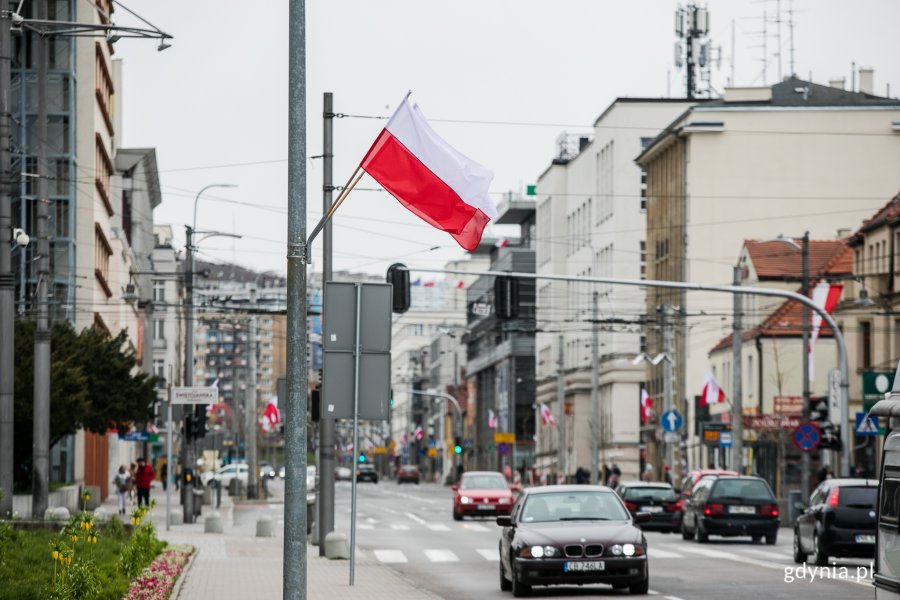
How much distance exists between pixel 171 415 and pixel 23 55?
997 inches

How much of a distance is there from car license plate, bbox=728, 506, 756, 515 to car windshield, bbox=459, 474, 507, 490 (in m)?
17.4

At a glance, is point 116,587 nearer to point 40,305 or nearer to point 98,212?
point 40,305

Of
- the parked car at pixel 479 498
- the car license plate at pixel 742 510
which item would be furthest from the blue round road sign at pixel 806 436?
the parked car at pixel 479 498

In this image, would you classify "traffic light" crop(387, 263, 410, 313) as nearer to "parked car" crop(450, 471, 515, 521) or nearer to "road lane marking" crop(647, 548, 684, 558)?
"road lane marking" crop(647, 548, 684, 558)

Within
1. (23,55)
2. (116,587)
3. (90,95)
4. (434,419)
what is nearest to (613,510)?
(116,587)

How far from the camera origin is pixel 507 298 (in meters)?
40.5

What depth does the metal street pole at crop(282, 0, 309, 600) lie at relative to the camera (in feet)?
46.1

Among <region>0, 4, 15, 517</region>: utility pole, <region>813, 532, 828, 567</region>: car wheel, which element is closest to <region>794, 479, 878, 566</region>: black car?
<region>813, 532, 828, 567</region>: car wheel

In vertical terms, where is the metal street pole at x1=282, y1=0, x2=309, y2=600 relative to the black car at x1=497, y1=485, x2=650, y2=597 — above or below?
above

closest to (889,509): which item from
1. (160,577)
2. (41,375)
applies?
(160,577)

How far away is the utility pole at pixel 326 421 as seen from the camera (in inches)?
1219

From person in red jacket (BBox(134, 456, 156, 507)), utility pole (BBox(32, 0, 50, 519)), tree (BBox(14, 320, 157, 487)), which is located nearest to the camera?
utility pole (BBox(32, 0, 50, 519))

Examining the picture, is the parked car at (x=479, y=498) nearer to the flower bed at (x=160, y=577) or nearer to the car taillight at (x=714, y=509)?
the car taillight at (x=714, y=509)

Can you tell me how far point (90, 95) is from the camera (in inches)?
2724
